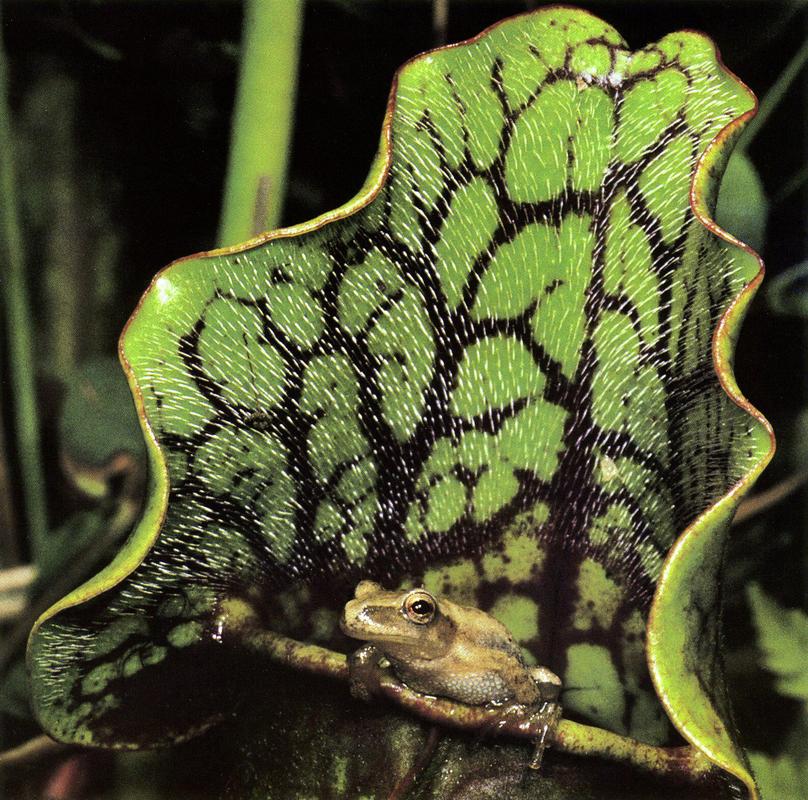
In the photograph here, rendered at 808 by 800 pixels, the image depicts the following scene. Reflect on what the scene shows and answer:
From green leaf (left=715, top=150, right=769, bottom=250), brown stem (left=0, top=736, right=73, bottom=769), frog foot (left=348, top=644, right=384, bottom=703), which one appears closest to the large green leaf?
frog foot (left=348, top=644, right=384, bottom=703)

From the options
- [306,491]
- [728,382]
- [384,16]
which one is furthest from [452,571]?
[384,16]

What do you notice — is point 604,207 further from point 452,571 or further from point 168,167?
point 168,167

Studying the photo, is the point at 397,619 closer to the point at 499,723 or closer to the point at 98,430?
the point at 499,723

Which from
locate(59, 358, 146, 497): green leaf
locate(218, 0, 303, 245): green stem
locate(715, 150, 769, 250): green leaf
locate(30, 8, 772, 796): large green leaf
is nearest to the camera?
locate(30, 8, 772, 796): large green leaf

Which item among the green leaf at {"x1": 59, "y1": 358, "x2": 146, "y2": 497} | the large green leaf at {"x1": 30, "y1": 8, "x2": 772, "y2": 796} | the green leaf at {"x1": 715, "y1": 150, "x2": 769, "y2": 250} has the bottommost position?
the green leaf at {"x1": 59, "y1": 358, "x2": 146, "y2": 497}

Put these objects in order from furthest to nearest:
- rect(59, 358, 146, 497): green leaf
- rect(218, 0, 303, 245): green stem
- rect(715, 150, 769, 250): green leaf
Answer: rect(59, 358, 146, 497): green leaf < rect(715, 150, 769, 250): green leaf < rect(218, 0, 303, 245): green stem

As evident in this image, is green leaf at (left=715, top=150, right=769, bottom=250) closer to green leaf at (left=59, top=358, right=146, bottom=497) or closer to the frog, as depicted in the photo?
the frog

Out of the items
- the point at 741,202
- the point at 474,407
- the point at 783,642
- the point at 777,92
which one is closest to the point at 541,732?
the point at 474,407
